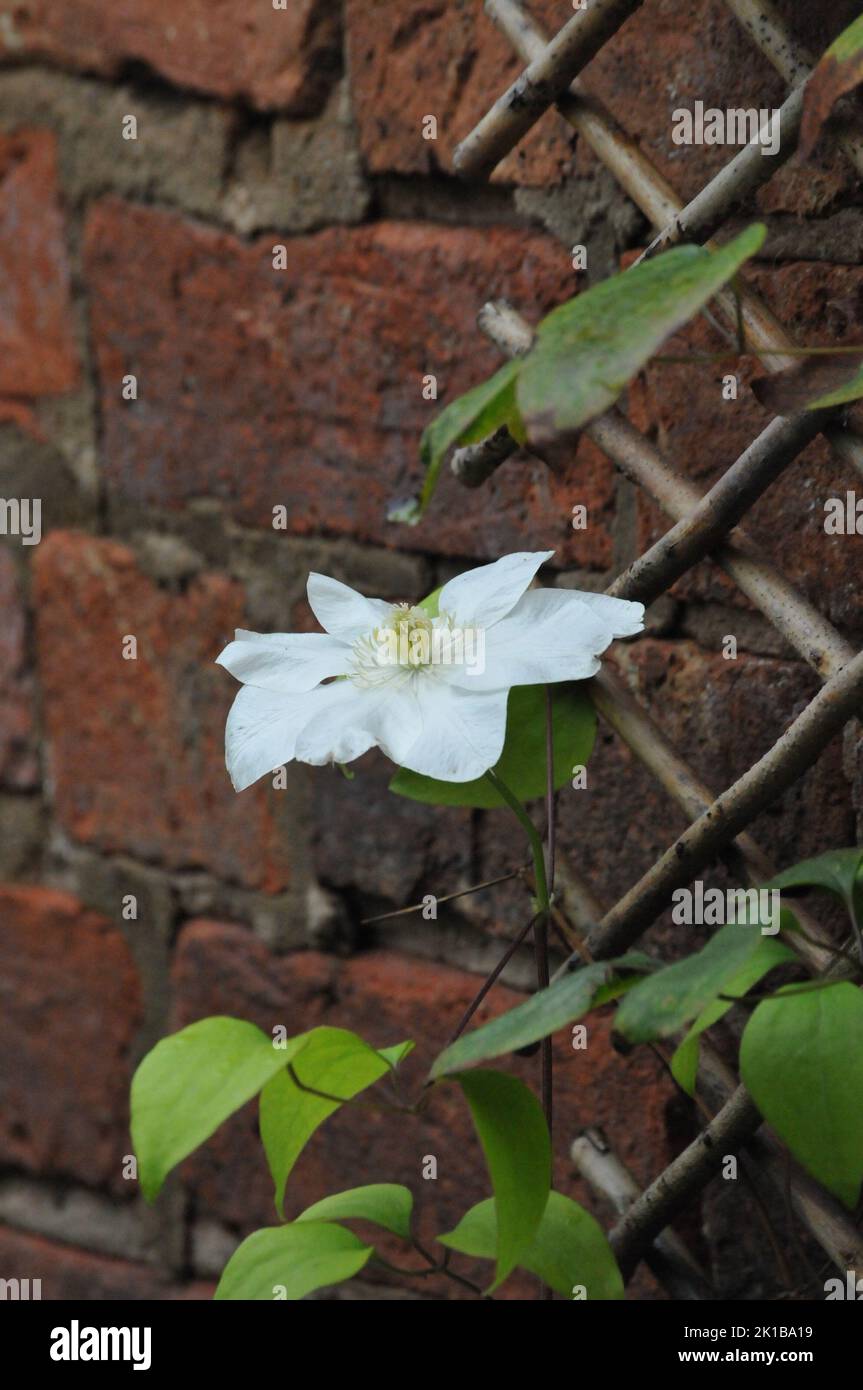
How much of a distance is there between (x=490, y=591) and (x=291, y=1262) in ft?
1.00

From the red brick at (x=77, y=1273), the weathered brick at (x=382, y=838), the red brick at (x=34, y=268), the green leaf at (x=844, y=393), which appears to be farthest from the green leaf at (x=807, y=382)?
the red brick at (x=77, y=1273)

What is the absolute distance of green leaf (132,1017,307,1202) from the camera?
1.91 ft

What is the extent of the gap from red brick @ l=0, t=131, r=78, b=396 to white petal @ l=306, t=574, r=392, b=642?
552mm

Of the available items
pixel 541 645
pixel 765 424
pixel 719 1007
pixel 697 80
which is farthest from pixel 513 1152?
pixel 697 80

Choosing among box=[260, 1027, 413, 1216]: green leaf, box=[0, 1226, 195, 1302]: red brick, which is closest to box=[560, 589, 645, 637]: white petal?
box=[260, 1027, 413, 1216]: green leaf

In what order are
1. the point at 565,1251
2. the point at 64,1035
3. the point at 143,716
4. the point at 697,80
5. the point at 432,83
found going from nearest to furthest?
the point at 565,1251, the point at 697,80, the point at 432,83, the point at 143,716, the point at 64,1035

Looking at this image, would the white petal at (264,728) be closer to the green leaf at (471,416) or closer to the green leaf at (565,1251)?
the green leaf at (471,416)

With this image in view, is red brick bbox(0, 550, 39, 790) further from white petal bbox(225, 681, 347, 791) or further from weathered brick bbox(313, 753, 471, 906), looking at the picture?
white petal bbox(225, 681, 347, 791)

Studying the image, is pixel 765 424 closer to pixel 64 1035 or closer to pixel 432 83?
pixel 432 83

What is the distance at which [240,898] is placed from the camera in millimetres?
1152

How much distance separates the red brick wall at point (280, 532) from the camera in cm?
86

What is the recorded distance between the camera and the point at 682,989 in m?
0.49
